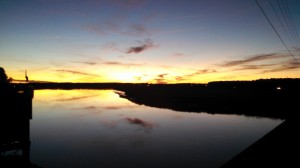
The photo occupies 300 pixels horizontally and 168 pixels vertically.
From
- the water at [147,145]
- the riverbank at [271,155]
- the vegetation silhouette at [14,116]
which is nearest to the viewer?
the riverbank at [271,155]

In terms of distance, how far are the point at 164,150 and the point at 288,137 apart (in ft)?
43.1

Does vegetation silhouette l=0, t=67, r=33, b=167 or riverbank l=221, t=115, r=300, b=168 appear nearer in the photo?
riverbank l=221, t=115, r=300, b=168

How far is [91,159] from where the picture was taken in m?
18.2

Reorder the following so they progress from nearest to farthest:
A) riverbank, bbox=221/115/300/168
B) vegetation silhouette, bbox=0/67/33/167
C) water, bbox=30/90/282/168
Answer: riverbank, bbox=221/115/300/168 → vegetation silhouette, bbox=0/67/33/167 → water, bbox=30/90/282/168

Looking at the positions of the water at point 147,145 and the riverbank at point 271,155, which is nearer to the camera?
the riverbank at point 271,155

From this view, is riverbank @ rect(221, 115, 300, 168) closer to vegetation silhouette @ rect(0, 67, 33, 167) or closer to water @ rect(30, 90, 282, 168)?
water @ rect(30, 90, 282, 168)

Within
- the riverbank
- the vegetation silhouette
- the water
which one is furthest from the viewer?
the water

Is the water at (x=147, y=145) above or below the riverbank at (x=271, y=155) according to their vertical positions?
below

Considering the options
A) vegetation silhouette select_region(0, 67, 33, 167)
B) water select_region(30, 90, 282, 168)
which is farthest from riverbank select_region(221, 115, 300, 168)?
→ vegetation silhouette select_region(0, 67, 33, 167)

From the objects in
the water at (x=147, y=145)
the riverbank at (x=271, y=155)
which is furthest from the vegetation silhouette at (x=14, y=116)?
the riverbank at (x=271, y=155)

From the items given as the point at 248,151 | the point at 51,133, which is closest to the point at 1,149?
the point at 248,151

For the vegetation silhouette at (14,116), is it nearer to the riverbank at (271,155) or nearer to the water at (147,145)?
the water at (147,145)

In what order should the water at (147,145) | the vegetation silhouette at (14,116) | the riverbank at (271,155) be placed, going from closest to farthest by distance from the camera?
the riverbank at (271,155)
the vegetation silhouette at (14,116)
the water at (147,145)

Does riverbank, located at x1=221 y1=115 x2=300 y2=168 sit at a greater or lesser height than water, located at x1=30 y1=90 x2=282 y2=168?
greater
